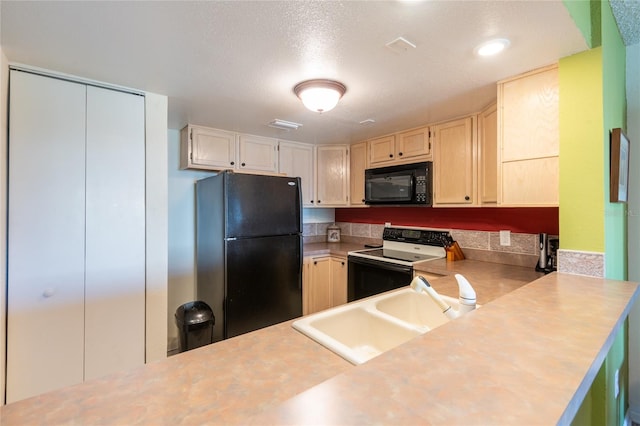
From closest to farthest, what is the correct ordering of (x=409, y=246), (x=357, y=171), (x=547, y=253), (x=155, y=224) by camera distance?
(x=155, y=224), (x=547, y=253), (x=409, y=246), (x=357, y=171)

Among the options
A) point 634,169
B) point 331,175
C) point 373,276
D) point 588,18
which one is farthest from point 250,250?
point 634,169

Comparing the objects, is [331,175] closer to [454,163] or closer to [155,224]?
[454,163]

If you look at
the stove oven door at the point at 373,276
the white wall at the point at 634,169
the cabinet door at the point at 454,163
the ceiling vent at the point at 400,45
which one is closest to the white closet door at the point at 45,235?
the ceiling vent at the point at 400,45

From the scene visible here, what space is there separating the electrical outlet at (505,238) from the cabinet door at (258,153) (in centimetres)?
231

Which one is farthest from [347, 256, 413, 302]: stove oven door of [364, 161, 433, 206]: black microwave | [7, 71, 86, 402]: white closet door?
[7, 71, 86, 402]: white closet door

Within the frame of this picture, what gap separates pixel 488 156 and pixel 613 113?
0.73m

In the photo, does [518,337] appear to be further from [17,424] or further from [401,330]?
[17,424]

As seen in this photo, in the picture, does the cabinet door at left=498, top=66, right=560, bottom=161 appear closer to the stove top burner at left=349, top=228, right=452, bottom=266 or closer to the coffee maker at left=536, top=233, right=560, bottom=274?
the coffee maker at left=536, top=233, right=560, bottom=274

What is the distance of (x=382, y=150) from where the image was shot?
311cm

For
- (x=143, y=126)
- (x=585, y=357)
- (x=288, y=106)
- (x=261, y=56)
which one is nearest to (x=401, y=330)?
(x=585, y=357)

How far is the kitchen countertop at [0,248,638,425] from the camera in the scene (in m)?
0.49

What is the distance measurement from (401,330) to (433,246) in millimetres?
1888

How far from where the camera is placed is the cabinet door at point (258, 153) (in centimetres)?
298

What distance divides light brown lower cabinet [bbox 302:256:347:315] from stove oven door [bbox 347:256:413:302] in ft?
0.48
